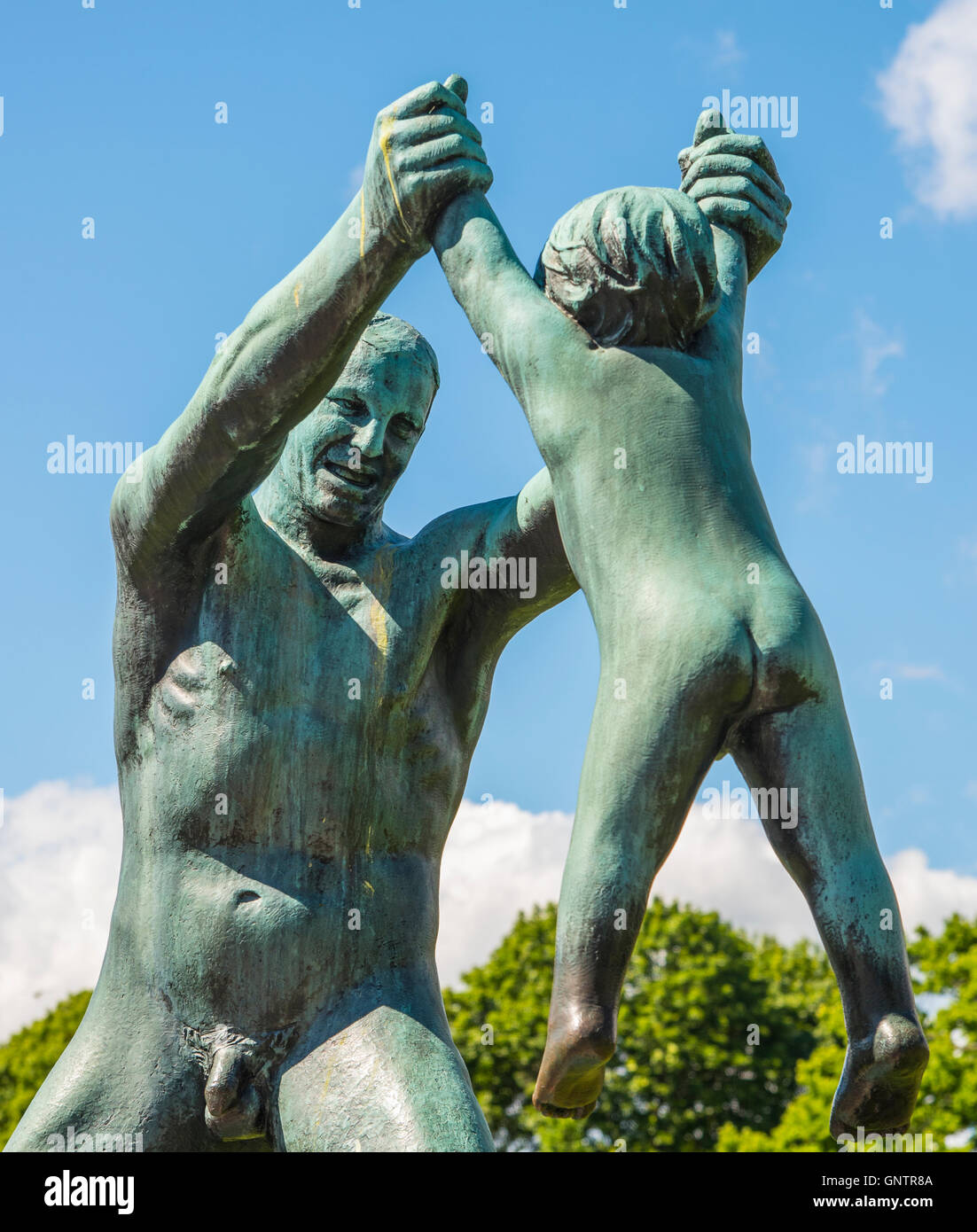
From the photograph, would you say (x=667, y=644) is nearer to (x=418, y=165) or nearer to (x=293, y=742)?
(x=418, y=165)

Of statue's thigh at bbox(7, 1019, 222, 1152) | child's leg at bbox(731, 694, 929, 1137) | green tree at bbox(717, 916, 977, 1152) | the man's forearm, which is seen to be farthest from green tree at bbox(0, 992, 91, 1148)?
child's leg at bbox(731, 694, 929, 1137)

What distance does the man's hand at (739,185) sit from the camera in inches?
190

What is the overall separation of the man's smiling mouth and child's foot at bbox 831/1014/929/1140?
2.49 meters

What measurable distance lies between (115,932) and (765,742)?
254 centimetres

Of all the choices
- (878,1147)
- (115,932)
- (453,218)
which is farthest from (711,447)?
(115,932)

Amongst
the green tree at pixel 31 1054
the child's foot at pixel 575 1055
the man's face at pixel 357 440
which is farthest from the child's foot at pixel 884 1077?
the green tree at pixel 31 1054

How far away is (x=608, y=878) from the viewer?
12.5 ft

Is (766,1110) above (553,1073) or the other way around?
the other way around

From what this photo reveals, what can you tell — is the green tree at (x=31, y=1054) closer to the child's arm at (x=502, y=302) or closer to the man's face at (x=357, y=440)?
the man's face at (x=357, y=440)

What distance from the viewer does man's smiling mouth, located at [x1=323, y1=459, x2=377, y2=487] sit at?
5531 millimetres

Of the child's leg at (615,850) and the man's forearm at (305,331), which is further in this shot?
the man's forearm at (305,331)

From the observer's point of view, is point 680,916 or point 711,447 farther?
point 680,916
